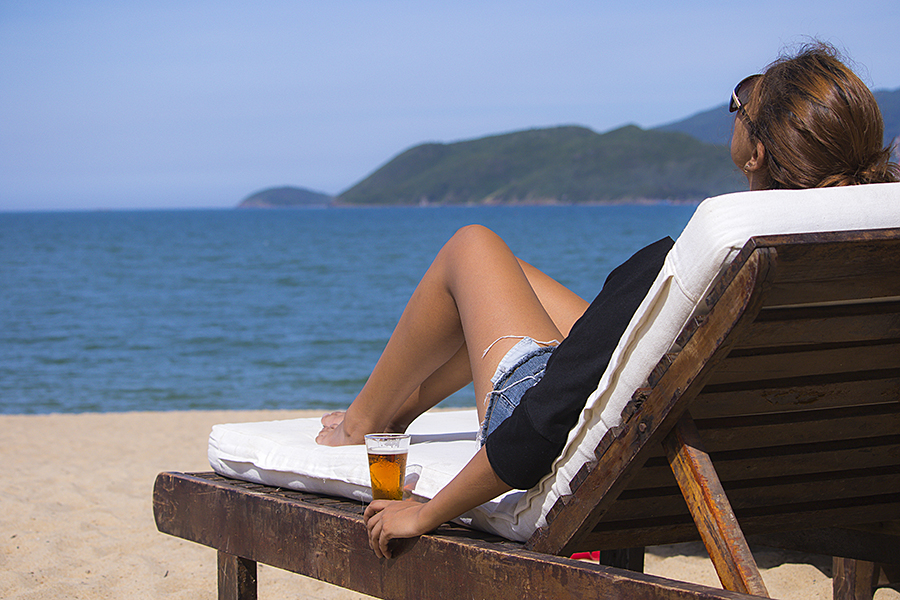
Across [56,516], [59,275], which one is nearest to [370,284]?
[59,275]

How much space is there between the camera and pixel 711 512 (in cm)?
143

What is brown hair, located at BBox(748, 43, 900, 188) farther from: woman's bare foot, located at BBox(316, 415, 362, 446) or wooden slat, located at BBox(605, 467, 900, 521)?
woman's bare foot, located at BBox(316, 415, 362, 446)

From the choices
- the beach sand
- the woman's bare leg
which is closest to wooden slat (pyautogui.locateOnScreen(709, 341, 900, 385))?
the woman's bare leg

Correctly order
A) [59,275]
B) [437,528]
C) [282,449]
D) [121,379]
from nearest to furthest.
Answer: [437,528] < [282,449] < [121,379] < [59,275]

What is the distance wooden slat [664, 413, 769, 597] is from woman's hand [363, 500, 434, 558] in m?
0.60

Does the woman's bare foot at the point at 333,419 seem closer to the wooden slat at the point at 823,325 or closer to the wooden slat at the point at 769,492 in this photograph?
the wooden slat at the point at 769,492

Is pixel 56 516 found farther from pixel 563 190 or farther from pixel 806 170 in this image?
pixel 563 190

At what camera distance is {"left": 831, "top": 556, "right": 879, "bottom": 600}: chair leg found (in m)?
2.55

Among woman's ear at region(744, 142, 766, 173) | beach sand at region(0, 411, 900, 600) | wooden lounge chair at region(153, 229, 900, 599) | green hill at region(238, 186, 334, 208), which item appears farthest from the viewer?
green hill at region(238, 186, 334, 208)

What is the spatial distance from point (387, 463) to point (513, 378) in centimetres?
35

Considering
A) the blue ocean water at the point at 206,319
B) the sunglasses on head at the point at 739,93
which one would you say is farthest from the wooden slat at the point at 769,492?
the blue ocean water at the point at 206,319

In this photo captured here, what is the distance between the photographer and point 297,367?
516 inches

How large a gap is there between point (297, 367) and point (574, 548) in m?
11.7

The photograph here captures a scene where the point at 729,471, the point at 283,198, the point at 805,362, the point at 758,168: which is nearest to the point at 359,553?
the point at 729,471
